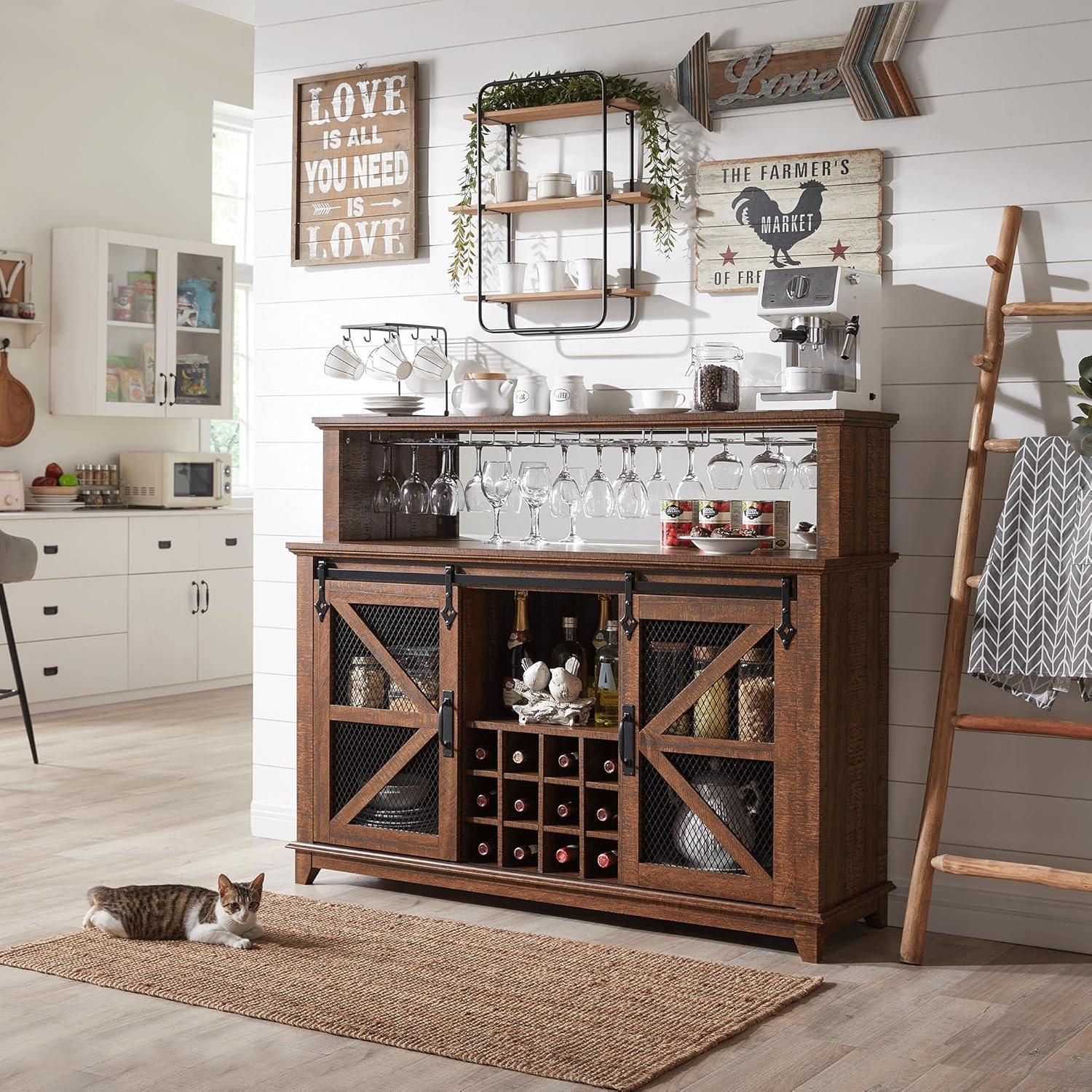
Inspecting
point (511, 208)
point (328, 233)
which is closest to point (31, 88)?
point (328, 233)

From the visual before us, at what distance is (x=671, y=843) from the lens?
12.1 feet

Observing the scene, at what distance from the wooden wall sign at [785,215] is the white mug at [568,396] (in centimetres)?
42

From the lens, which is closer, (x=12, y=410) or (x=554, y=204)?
(x=554, y=204)

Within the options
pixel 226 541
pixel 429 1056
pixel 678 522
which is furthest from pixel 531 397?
pixel 226 541

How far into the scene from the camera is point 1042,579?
348cm

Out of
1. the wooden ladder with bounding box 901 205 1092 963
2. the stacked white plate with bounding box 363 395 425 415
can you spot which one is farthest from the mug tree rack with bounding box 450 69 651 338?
the wooden ladder with bounding box 901 205 1092 963

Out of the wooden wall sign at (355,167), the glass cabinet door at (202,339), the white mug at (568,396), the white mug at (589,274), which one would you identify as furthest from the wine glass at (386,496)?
the glass cabinet door at (202,339)

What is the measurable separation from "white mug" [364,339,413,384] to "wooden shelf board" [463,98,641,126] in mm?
682

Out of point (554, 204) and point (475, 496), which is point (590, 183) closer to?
point (554, 204)

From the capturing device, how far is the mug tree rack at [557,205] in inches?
162

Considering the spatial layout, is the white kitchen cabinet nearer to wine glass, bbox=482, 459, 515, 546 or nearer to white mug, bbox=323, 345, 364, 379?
white mug, bbox=323, 345, 364, 379

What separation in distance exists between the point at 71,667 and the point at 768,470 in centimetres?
427

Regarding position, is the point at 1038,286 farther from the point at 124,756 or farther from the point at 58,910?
the point at 124,756

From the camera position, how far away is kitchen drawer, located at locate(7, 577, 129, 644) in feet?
22.2
